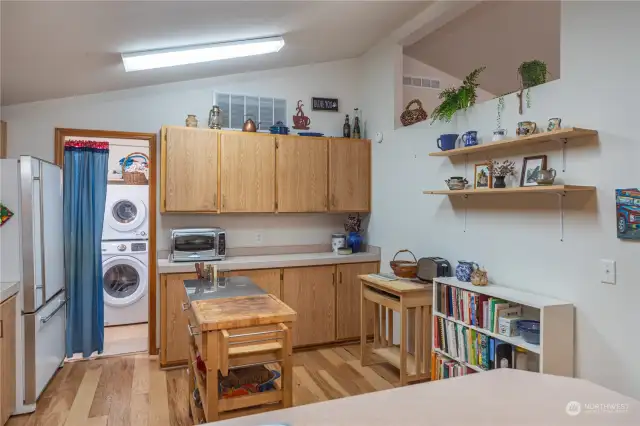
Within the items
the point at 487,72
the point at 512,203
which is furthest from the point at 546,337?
the point at 487,72

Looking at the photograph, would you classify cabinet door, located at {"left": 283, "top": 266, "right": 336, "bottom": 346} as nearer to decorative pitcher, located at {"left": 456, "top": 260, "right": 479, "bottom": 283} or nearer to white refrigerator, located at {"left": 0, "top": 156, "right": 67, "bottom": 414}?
decorative pitcher, located at {"left": 456, "top": 260, "right": 479, "bottom": 283}

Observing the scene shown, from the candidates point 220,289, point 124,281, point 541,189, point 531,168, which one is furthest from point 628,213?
point 124,281

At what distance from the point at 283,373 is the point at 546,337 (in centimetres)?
146

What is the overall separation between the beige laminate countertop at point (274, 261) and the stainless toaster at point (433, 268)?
98 cm

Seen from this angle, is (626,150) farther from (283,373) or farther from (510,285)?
(283,373)

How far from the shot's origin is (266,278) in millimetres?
3949

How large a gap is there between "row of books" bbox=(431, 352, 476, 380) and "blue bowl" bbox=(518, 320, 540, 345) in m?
0.55

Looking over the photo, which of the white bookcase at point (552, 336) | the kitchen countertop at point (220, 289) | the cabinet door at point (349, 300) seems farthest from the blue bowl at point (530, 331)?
the cabinet door at point (349, 300)

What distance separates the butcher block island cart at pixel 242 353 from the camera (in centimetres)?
199

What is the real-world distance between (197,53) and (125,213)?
254cm

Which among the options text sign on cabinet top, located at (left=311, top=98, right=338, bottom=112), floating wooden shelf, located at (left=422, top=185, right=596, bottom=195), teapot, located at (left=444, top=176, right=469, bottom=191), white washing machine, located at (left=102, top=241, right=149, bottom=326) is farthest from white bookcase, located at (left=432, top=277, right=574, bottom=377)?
white washing machine, located at (left=102, top=241, right=149, bottom=326)

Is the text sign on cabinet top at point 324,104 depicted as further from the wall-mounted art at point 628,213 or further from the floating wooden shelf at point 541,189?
the wall-mounted art at point 628,213

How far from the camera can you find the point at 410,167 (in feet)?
12.8

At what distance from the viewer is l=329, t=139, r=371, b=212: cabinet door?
14.4 feet
